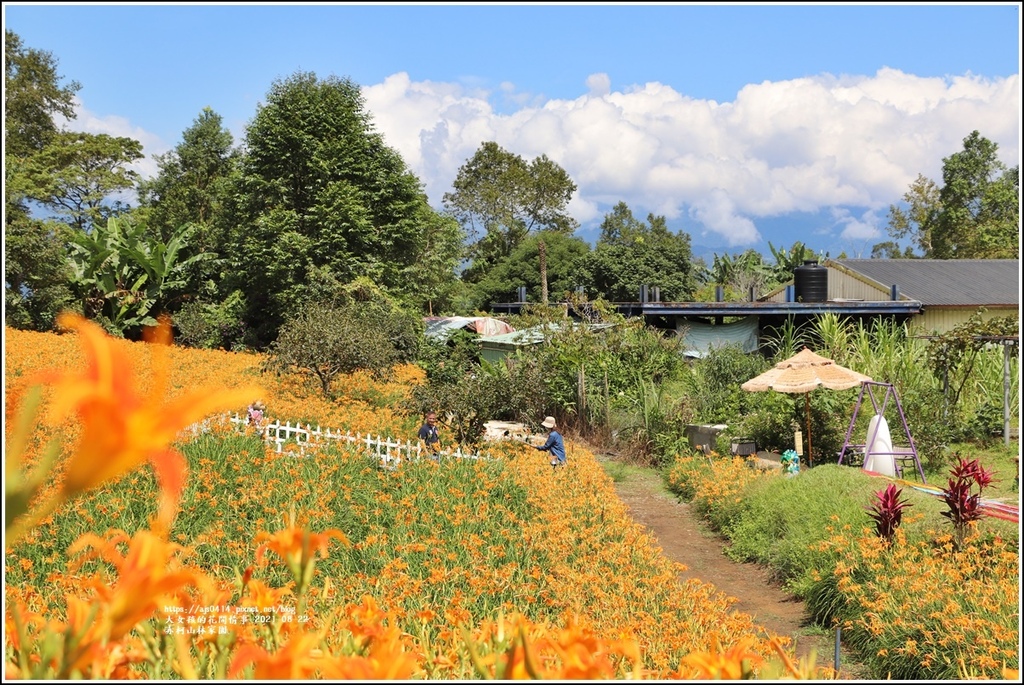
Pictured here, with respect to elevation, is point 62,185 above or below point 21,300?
above

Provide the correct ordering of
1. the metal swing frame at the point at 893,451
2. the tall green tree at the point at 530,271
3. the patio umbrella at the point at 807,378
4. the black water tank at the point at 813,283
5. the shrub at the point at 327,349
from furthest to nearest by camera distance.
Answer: the tall green tree at the point at 530,271 < the black water tank at the point at 813,283 < the shrub at the point at 327,349 < the patio umbrella at the point at 807,378 < the metal swing frame at the point at 893,451

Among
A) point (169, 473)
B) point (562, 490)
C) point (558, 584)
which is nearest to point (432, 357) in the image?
point (562, 490)

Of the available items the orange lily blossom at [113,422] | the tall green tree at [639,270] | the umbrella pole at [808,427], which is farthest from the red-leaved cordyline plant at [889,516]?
the tall green tree at [639,270]

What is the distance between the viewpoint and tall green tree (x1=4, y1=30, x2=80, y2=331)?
16.6 metres

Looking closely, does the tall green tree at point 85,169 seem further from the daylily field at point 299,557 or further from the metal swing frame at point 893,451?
the metal swing frame at point 893,451

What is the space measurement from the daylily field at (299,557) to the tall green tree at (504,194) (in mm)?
26738

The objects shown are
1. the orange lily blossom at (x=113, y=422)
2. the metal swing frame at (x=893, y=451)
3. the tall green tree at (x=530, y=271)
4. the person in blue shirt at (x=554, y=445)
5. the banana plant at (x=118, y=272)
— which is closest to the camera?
the orange lily blossom at (x=113, y=422)

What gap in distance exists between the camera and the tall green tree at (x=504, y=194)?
3850 cm

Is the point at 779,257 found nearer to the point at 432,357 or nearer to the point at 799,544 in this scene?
the point at 432,357

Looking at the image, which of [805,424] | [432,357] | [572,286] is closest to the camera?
[805,424]

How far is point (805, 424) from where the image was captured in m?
11.5

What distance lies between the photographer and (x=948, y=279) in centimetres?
2219

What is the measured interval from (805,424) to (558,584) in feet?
25.1

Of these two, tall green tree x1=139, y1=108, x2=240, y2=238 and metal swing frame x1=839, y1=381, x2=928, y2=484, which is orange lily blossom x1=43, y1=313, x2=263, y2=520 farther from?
tall green tree x1=139, y1=108, x2=240, y2=238
